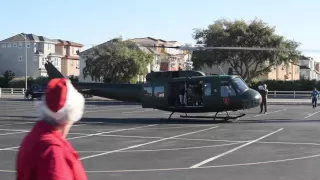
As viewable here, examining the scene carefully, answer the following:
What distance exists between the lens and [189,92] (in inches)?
893

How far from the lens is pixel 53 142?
9.34ft

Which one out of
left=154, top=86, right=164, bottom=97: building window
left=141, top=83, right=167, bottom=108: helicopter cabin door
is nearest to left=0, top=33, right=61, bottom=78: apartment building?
left=141, top=83, right=167, bottom=108: helicopter cabin door

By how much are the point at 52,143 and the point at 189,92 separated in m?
20.0

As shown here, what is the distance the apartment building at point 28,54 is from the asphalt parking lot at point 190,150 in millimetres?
75913

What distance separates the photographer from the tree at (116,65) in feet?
204

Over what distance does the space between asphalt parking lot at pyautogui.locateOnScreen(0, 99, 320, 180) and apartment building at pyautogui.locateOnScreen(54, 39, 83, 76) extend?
3237 inches

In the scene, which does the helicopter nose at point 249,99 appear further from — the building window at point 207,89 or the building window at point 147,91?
the building window at point 147,91

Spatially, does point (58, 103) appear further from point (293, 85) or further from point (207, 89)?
point (293, 85)

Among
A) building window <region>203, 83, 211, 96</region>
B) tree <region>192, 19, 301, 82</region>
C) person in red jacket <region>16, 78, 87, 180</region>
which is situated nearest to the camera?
person in red jacket <region>16, 78, 87, 180</region>

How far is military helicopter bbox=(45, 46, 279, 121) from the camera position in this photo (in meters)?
21.7

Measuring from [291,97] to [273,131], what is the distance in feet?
122

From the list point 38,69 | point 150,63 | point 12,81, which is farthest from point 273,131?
point 38,69

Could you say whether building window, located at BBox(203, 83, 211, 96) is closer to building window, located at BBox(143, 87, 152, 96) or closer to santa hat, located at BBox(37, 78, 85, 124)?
building window, located at BBox(143, 87, 152, 96)

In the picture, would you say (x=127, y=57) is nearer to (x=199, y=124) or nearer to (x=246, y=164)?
(x=199, y=124)
